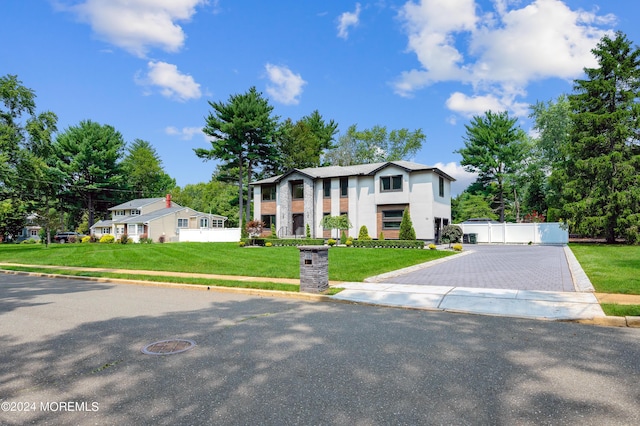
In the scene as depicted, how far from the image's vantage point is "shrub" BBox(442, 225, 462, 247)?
3112 centimetres

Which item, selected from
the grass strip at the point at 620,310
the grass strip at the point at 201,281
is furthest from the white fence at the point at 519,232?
the grass strip at the point at 201,281

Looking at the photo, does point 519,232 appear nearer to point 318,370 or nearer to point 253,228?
point 253,228

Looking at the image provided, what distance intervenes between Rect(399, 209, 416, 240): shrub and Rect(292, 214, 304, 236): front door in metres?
9.84

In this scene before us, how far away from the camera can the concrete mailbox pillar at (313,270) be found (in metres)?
9.35

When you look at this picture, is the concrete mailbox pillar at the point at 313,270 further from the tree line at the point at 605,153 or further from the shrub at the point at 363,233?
the tree line at the point at 605,153

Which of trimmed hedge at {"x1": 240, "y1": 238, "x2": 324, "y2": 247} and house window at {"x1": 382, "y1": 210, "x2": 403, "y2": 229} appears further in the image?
house window at {"x1": 382, "y1": 210, "x2": 403, "y2": 229}

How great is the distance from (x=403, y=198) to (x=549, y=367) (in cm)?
2670

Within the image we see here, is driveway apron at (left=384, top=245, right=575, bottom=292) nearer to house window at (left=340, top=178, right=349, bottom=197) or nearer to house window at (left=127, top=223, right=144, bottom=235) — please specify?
house window at (left=340, top=178, right=349, bottom=197)

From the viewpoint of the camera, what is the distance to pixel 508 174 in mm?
46375

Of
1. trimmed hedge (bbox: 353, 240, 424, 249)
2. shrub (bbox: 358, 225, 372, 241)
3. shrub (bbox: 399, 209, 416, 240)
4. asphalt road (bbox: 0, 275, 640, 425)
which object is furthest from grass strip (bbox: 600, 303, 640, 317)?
shrub (bbox: 358, 225, 372, 241)

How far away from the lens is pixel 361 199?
32188 mm

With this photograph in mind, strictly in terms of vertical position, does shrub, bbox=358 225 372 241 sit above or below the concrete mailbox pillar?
above

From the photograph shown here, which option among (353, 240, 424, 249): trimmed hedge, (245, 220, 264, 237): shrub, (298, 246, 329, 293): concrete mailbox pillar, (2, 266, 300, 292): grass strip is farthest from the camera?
(245, 220, 264, 237): shrub

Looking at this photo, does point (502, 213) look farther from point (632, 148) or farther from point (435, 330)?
point (435, 330)
